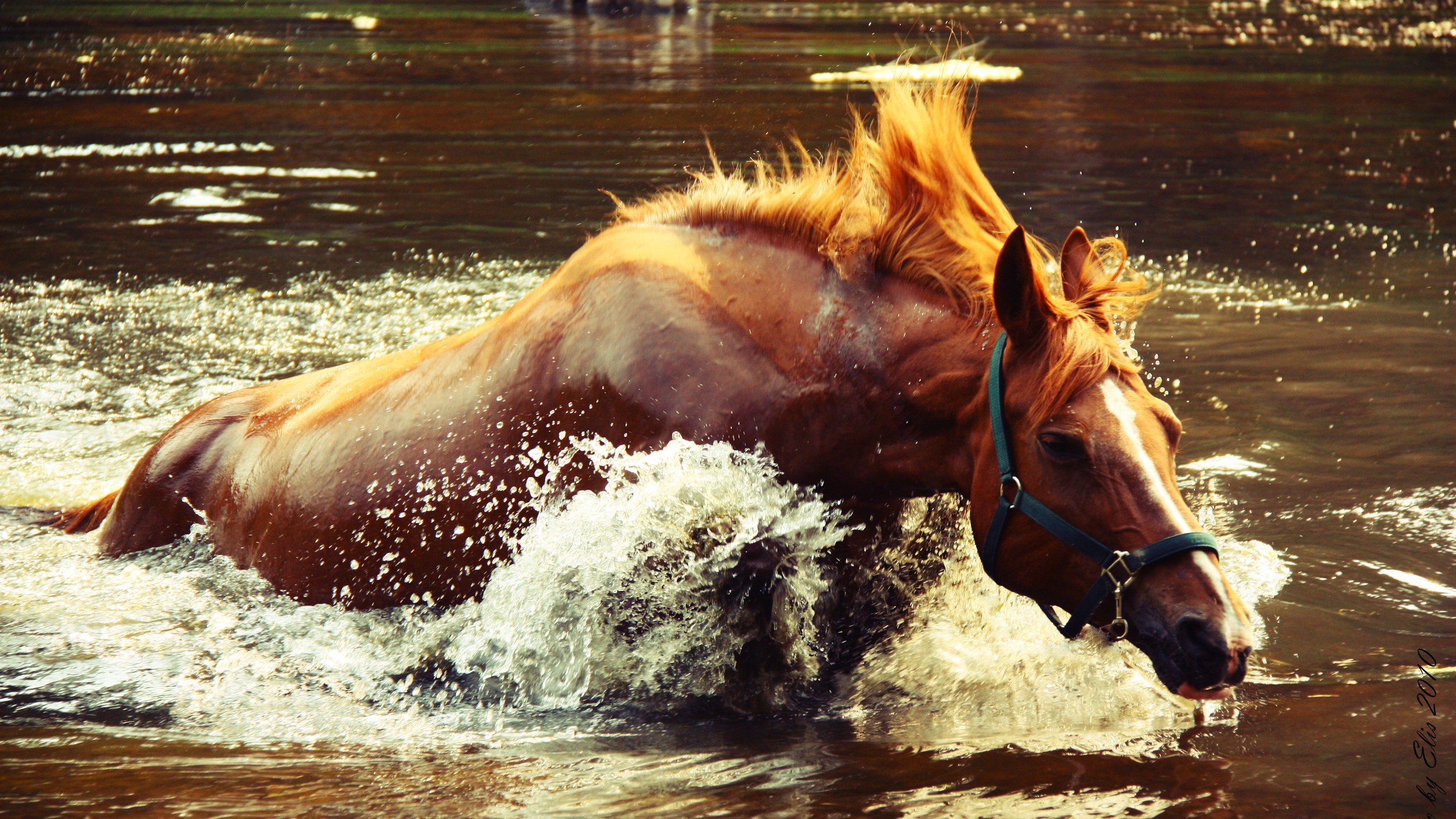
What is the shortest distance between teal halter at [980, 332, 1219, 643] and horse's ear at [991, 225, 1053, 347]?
7 cm

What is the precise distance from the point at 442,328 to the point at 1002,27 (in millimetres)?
19955

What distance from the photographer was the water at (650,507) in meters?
3.09

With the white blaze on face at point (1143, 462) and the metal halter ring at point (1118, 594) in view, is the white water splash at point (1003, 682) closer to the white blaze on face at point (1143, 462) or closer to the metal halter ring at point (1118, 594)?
the metal halter ring at point (1118, 594)

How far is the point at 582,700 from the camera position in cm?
356

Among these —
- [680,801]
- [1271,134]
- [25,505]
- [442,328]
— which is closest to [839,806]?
[680,801]

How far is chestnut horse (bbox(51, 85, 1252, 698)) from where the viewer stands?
2.87 m

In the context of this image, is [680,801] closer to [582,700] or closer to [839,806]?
[839,806]

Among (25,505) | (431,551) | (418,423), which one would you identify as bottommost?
(25,505)

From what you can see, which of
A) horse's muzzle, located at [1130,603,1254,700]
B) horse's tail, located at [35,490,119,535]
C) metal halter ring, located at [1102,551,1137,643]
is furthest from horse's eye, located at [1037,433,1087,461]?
horse's tail, located at [35,490,119,535]

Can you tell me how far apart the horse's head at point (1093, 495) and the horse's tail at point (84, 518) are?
11.6 ft

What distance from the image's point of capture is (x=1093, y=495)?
2855mm

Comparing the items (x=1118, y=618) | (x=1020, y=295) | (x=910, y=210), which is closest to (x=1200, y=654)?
(x=1118, y=618)

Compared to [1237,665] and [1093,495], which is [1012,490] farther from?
[1237,665]

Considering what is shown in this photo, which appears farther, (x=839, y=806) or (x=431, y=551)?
(x=431, y=551)
